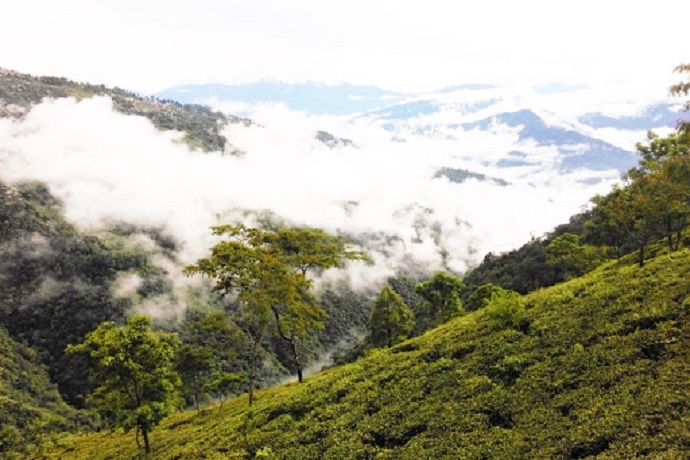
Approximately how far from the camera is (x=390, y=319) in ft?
321

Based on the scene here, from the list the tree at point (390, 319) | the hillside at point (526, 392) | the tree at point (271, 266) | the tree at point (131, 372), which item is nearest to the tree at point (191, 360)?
the tree at point (390, 319)

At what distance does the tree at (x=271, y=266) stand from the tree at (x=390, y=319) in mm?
42217

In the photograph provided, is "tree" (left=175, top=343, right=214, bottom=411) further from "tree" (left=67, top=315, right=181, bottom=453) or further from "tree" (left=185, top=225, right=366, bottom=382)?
"tree" (left=67, top=315, right=181, bottom=453)

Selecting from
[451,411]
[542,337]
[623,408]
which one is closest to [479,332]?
[542,337]

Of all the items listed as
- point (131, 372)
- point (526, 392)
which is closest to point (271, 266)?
point (131, 372)

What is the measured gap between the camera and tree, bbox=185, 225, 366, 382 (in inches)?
1973

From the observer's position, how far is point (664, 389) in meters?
20.6

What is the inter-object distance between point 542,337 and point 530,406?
7427mm

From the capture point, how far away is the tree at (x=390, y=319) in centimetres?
9900

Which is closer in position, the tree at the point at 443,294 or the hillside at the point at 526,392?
the hillside at the point at 526,392

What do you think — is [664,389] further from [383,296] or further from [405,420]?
[383,296]

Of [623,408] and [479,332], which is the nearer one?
[623,408]

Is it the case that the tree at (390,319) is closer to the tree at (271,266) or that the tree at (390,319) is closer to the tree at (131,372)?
the tree at (271,266)

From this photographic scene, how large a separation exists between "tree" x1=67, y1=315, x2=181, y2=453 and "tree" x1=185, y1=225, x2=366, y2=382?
8368 mm
